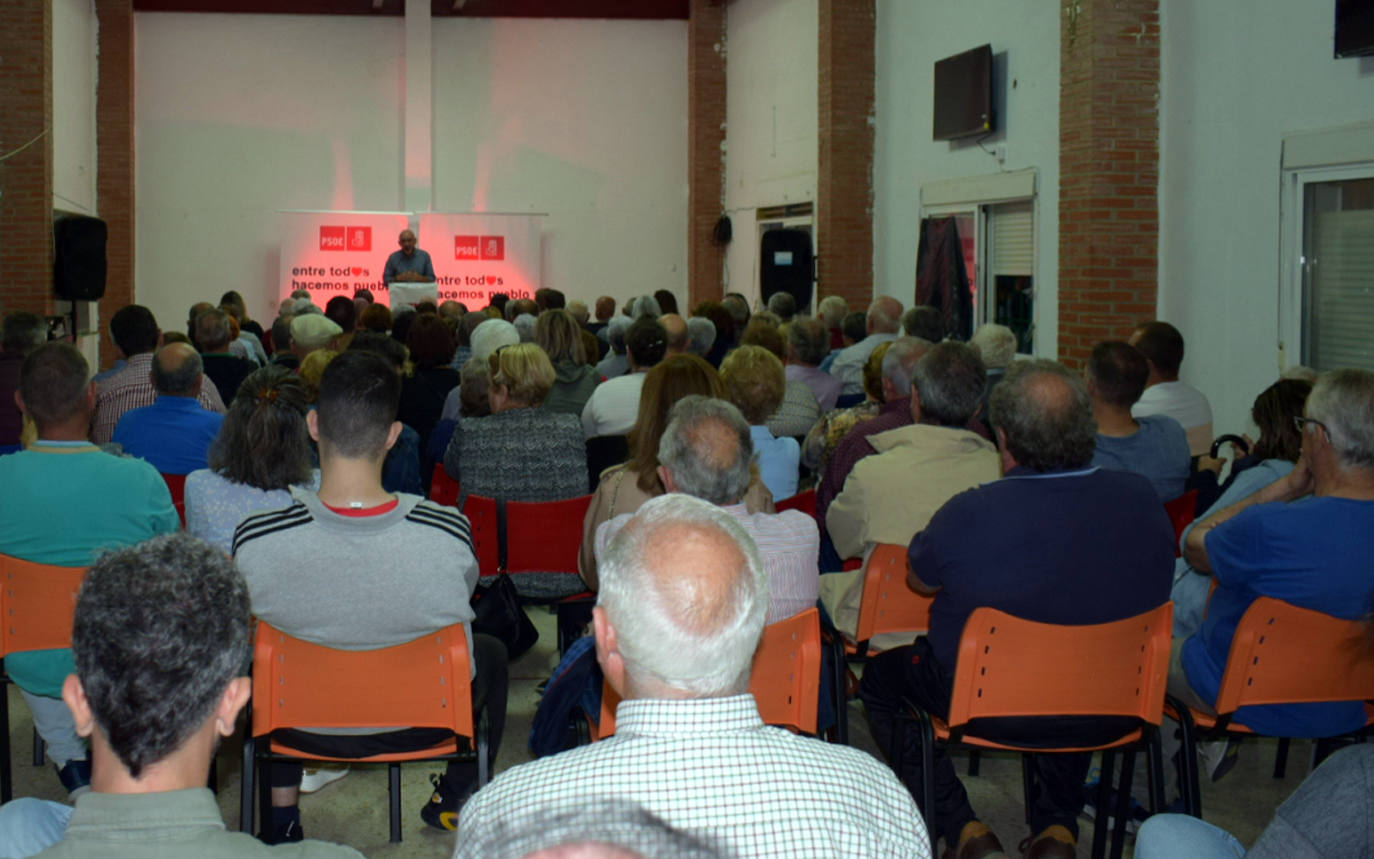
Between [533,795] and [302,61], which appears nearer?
→ [533,795]

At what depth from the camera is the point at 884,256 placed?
11.1 meters

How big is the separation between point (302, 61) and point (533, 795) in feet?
47.0

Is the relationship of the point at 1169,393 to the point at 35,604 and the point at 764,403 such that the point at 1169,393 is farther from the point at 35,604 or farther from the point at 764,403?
the point at 35,604

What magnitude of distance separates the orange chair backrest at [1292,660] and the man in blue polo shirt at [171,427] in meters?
3.30

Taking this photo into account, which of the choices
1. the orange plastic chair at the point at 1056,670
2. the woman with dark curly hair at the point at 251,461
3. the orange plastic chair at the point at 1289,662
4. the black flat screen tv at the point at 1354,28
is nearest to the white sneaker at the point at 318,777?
the woman with dark curly hair at the point at 251,461

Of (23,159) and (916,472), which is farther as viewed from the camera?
(23,159)

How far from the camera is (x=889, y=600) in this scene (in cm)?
364

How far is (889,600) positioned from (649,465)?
759 mm

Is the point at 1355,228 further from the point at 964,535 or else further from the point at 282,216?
the point at 282,216

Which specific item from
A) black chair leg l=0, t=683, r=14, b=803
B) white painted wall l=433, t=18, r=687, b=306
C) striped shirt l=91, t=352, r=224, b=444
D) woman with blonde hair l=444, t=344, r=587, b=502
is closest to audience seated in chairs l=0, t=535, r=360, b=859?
black chair leg l=0, t=683, r=14, b=803

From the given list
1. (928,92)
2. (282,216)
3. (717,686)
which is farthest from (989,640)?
(282,216)

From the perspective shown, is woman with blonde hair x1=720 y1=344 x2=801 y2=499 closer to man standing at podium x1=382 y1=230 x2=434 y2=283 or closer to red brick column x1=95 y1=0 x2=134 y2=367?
man standing at podium x1=382 y1=230 x2=434 y2=283

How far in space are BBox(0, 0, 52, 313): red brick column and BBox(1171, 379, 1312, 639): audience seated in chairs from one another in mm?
10011

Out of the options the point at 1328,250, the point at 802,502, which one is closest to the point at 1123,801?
the point at 802,502
